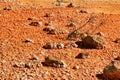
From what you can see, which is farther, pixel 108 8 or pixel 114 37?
pixel 108 8

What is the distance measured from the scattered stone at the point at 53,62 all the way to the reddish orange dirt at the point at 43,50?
0.09 metres

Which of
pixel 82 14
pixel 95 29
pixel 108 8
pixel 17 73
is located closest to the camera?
pixel 17 73

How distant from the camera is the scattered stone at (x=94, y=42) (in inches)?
344

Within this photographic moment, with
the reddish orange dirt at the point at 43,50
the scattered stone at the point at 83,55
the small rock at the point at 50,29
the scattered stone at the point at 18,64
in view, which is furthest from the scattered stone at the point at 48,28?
the scattered stone at the point at 18,64

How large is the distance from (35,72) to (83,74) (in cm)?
92

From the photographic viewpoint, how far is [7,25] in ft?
33.3

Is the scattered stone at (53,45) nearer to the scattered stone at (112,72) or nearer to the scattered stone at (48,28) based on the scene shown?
the scattered stone at (48,28)

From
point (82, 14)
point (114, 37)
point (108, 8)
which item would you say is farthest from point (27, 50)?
point (108, 8)

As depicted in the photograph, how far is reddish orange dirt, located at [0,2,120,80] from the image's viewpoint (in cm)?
710

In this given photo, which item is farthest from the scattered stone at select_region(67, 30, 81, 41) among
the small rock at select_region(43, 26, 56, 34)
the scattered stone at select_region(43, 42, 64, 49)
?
the scattered stone at select_region(43, 42, 64, 49)

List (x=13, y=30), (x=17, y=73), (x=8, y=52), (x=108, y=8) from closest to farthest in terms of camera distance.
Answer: (x=17, y=73) < (x=8, y=52) < (x=13, y=30) < (x=108, y=8)

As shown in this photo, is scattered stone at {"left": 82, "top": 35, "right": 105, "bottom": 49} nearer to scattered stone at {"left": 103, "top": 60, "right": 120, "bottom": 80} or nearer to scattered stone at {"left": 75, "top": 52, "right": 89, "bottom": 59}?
scattered stone at {"left": 75, "top": 52, "right": 89, "bottom": 59}

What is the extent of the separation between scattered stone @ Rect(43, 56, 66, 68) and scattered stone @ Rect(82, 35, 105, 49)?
146 cm

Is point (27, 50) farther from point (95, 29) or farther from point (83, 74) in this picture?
point (95, 29)
